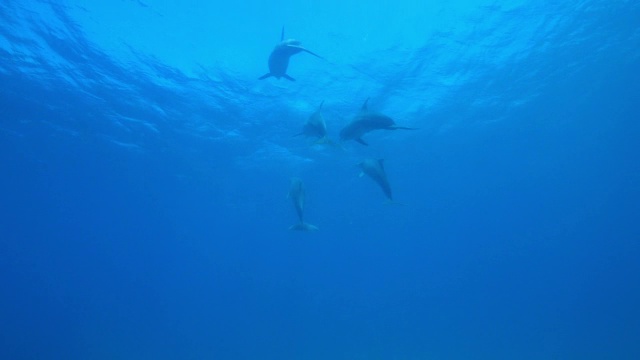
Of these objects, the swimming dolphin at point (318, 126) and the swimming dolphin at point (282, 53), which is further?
the swimming dolphin at point (282, 53)

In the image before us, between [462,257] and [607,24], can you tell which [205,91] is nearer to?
[607,24]

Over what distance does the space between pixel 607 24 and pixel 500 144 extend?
15.9 m

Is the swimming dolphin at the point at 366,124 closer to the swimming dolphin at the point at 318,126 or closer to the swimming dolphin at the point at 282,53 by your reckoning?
the swimming dolphin at the point at 318,126

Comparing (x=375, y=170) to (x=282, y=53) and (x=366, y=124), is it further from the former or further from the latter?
(x=282, y=53)

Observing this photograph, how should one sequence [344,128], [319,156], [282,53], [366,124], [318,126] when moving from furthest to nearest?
[319,156] → [282,53] → [318,126] → [344,128] → [366,124]

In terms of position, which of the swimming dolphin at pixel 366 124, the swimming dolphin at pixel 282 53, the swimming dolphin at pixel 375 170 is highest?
the swimming dolphin at pixel 282 53

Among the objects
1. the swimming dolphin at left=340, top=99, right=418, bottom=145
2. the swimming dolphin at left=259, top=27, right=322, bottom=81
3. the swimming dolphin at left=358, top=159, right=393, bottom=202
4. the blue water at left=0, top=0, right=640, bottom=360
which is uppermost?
the blue water at left=0, top=0, right=640, bottom=360

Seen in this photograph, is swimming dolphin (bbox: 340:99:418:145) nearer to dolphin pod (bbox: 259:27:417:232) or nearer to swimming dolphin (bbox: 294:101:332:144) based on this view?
dolphin pod (bbox: 259:27:417:232)

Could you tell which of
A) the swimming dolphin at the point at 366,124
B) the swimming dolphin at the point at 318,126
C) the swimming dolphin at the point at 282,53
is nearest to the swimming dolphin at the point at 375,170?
the swimming dolphin at the point at 366,124

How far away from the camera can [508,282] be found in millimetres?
66875

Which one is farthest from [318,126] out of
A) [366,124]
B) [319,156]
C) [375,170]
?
[319,156]

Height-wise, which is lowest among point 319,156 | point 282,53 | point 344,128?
point 344,128

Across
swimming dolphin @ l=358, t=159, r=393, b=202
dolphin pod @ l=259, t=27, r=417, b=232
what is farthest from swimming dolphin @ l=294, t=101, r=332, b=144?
swimming dolphin @ l=358, t=159, r=393, b=202

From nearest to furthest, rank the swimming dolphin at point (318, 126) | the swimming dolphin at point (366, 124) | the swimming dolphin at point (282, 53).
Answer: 1. the swimming dolphin at point (366, 124)
2. the swimming dolphin at point (318, 126)
3. the swimming dolphin at point (282, 53)
